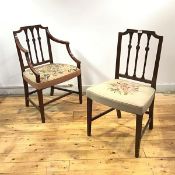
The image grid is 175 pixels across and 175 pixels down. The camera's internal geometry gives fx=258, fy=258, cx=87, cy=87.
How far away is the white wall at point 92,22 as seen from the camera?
2.88 m

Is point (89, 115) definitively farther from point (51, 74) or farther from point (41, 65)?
point (41, 65)

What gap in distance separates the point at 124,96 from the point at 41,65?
1.29 m

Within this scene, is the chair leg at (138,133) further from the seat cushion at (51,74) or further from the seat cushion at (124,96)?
the seat cushion at (51,74)

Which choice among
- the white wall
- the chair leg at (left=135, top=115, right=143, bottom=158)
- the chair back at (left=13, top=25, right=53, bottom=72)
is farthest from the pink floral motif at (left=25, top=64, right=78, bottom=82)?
the chair leg at (left=135, top=115, right=143, bottom=158)

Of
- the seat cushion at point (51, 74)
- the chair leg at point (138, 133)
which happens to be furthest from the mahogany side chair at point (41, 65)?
the chair leg at point (138, 133)

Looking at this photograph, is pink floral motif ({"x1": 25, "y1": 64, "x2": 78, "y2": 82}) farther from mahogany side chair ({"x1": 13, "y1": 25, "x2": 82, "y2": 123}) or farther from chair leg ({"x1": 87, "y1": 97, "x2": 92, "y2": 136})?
chair leg ({"x1": 87, "y1": 97, "x2": 92, "y2": 136})

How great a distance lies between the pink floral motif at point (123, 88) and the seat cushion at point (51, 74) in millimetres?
558

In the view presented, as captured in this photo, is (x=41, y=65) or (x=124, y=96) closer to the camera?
(x=124, y=96)

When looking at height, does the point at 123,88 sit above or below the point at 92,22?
below

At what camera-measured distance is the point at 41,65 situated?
299 centimetres

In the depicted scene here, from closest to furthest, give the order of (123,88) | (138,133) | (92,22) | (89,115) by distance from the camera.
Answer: (138,133), (123,88), (89,115), (92,22)

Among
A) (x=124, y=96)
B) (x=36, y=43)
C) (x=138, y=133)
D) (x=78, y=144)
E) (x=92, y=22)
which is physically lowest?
(x=78, y=144)

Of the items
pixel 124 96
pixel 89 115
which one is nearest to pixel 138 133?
pixel 124 96

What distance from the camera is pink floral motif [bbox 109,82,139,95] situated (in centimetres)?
214
